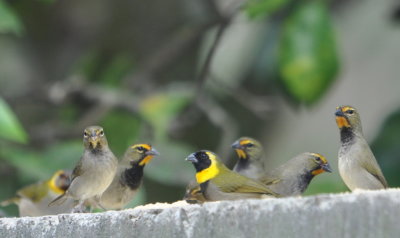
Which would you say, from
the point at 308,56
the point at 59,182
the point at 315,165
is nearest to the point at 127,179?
the point at 315,165

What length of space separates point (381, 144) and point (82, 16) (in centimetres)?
274

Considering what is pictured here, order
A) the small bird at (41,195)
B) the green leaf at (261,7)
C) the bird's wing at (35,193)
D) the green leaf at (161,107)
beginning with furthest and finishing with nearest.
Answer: the green leaf at (161,107)
the green leaf at (261,7)
the bird's wing at (35,193)
the small bird at (41,195)

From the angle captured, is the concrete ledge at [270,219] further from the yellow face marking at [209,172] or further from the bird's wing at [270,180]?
the bird's wing at [270,180]

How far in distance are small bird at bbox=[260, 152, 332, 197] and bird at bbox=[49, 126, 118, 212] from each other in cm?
59

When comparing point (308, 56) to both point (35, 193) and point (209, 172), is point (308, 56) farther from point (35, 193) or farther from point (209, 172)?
point (209, 172)

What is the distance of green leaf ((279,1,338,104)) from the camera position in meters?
5.39

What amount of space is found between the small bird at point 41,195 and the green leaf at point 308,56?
64.3 inches

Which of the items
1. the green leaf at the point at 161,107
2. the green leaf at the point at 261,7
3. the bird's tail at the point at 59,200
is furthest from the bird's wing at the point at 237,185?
the green leaf at the point at 161,107

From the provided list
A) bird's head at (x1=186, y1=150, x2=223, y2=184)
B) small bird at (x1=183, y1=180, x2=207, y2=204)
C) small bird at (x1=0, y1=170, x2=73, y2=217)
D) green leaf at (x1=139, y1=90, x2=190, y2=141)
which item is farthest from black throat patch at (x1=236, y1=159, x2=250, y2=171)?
green leaf at (x1=139, y1=90, x2=190, y2=141)

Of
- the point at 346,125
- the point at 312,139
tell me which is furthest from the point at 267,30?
the point at 346,125

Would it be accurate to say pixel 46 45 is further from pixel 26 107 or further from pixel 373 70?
pixel 373 70

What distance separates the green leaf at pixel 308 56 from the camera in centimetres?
539

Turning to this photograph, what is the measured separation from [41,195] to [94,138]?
59.0 inches

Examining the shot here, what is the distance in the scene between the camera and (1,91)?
272 inches
